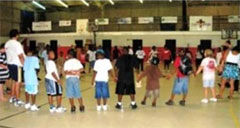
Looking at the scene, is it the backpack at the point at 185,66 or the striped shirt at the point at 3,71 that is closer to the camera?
the backpack at the point at 185,66

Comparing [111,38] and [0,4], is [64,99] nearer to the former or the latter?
[111,38]

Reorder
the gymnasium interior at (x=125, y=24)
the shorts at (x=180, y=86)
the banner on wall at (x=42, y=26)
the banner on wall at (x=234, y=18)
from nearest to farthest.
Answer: the shorts at (x=180, y=86) → the gymnasium interior at (x=125, y=24) → the banner on wall at (x=234, y=18) → the banner on wall at (x=42, y=26)

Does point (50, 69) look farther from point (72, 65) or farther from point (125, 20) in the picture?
point (125, 20)

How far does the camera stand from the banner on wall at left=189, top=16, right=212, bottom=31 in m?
29.3

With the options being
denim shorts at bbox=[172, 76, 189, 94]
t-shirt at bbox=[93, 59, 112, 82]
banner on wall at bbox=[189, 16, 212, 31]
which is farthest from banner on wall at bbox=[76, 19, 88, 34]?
t-shirt at bbox=[93, 59, 112, 82]

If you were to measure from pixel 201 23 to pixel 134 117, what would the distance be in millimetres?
23303

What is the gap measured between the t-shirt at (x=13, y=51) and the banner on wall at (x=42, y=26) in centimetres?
2688

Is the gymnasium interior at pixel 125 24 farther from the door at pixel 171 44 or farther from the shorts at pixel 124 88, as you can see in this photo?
the shorts at pixel 124 88

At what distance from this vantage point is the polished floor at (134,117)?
684 cm

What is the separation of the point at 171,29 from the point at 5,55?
941 inches

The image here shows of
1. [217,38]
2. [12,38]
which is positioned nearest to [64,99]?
[12,38]

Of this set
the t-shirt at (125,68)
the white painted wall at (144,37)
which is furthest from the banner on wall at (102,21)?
the t-shirt at (125,68)

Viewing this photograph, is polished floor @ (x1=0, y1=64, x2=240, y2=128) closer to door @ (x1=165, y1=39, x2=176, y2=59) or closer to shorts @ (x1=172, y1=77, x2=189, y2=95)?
shorts @ (x1=172, y1=77, x2=189, y2=95)

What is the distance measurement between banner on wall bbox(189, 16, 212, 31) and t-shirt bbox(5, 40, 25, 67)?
890 inches
